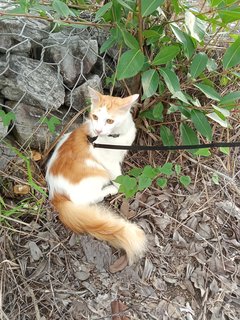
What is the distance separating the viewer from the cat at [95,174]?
48.8 inches

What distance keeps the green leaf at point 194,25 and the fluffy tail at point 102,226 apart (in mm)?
666

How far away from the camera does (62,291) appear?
122 centimetres

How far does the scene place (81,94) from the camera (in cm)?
157

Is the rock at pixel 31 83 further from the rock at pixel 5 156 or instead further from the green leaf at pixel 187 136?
the green leaf at pixel 187 136

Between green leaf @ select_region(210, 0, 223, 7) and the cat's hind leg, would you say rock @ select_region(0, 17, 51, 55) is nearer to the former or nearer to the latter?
the cat's hind leg

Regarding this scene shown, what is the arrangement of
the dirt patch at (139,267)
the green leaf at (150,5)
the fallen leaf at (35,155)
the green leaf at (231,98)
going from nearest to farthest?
the green leaf at (150,5) < the dirt patch at (139,267) < the green leaf at (231,98) < the fallen leaf at (35,155)

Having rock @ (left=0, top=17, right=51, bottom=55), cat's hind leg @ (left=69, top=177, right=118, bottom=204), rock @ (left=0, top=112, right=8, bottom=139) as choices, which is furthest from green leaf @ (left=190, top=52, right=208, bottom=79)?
rock @ (left=0, top=112, right=8, bottom=139)

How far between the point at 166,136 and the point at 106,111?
341 mm

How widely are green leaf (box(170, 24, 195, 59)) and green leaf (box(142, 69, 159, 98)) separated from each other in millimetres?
154

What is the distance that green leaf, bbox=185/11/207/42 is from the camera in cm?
122

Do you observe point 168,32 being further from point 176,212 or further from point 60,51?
point 176,212

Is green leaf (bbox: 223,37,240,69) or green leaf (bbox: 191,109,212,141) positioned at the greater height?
green leaf (bbox: 223,37,240,69)

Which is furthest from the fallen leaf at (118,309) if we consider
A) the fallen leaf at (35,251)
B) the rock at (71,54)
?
the rock at (71,54)

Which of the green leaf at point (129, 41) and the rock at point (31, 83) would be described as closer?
the green leaf at point (129, 41)
